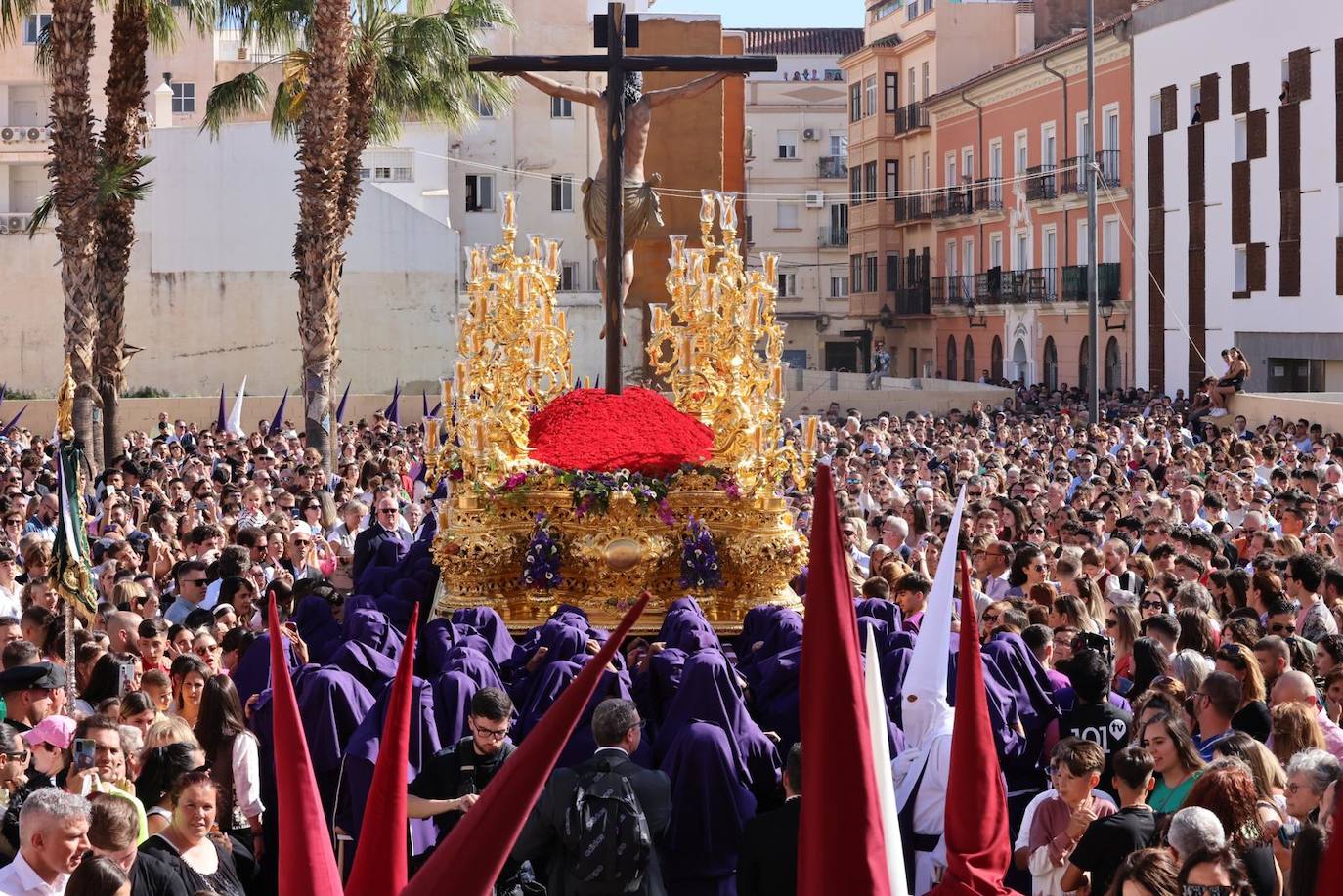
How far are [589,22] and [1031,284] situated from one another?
12014 millimetres

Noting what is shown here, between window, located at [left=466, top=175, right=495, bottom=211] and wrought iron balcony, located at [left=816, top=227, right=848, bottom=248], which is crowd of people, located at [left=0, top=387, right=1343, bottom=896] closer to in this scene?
window, located at [left=466, top=175, right=495, bottom=211]

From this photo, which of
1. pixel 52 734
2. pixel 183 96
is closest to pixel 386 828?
pixel 52 734

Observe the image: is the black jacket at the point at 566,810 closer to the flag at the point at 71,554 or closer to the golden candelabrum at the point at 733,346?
the flag at the point at 71,554

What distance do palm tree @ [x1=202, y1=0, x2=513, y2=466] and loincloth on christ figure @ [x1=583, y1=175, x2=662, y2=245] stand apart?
6.18 m

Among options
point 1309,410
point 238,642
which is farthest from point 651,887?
point 1309,410

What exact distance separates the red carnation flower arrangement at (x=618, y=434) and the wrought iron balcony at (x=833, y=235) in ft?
156

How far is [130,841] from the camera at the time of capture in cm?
518

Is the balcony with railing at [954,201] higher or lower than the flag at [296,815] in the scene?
higher

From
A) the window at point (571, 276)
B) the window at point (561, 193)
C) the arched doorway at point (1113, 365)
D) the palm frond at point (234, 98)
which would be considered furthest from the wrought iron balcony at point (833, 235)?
the palm frond at point (234, 98)

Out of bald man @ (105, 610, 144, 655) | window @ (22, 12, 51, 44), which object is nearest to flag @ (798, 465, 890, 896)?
bald man @ (105, 610, 144, 655)

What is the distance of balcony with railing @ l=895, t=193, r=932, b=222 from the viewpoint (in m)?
51.3

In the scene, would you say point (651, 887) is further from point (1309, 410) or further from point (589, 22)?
point (589, 22)

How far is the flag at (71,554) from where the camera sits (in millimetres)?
8406

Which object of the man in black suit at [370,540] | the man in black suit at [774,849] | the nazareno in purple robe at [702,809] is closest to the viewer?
the man in black suit at [774,849]
